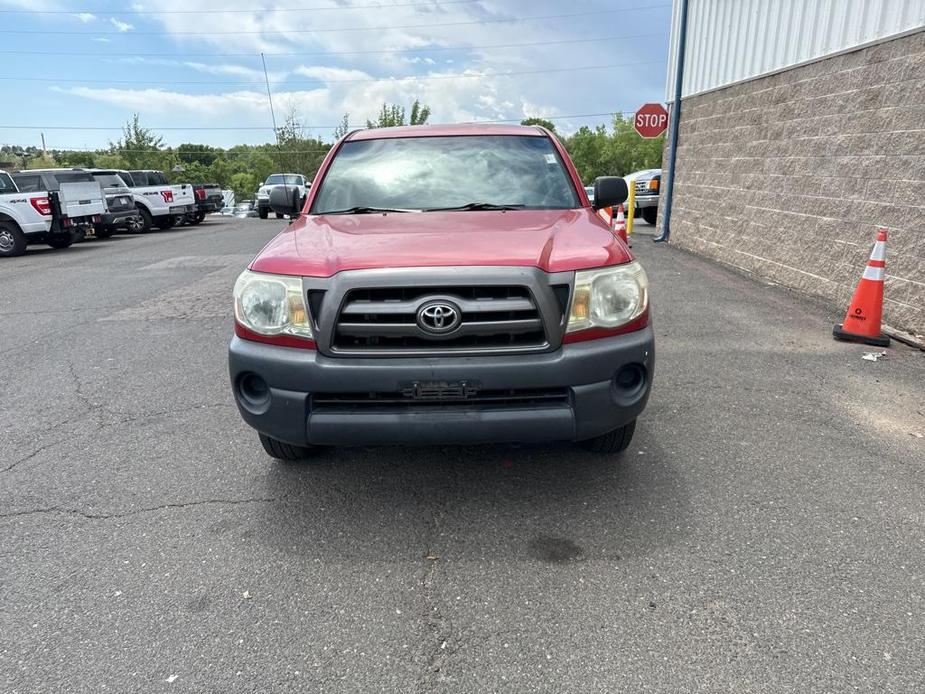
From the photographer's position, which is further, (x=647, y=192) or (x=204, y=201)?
(x=204, y=201)

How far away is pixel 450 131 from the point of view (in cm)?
427

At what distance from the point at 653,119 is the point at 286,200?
10.7 metres

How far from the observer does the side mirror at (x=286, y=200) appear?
440 cm

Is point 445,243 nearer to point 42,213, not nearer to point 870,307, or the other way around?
point 870,307

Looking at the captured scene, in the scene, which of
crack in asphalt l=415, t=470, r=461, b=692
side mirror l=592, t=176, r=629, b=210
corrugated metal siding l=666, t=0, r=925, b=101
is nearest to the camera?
crack in asphalt l=415, t=470, r=461, b=692

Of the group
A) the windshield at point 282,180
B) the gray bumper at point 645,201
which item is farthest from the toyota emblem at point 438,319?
the windshield at point 282,180

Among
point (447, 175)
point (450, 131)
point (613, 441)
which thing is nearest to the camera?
point (613, 441)

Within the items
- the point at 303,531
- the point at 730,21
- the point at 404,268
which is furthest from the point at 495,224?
the point at 730,21

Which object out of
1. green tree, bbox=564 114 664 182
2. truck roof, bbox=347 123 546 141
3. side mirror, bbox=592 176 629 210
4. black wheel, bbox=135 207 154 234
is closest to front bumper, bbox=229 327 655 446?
side mirror, bbox=592 176 629 210

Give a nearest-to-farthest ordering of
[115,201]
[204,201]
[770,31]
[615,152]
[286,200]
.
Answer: [286,200]
[770,31]
[115,201]
[204,201]
[615,152]

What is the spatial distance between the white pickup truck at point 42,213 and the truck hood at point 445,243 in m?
13.4

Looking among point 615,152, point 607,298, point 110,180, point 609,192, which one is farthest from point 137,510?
point 615,152

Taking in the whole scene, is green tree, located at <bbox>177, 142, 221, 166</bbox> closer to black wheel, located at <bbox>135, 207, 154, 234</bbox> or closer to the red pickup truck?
black wheel, located at <bbox>135, 207, 154, 234</bbox>

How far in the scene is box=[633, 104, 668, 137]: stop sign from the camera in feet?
42.6
